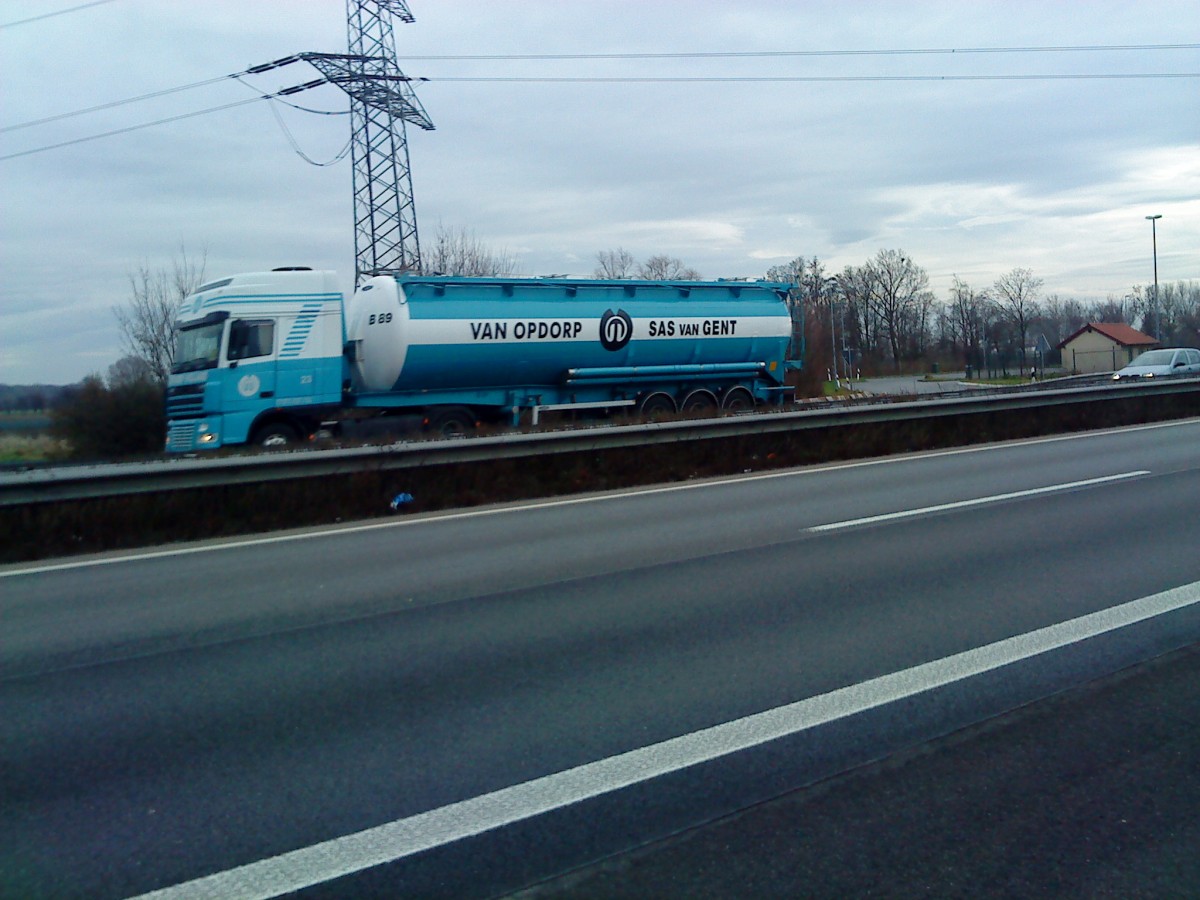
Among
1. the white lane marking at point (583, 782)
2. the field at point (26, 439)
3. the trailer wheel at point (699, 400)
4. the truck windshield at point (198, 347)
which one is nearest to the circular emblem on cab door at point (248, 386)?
the truck windshield at point (198, 347)

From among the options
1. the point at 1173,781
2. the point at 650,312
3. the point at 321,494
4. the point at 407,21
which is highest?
the point at 407,21

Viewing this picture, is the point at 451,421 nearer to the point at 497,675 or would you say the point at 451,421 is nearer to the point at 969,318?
the point at 497,675

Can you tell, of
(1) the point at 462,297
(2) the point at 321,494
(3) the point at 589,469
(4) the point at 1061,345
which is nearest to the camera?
(2) the point at 321,494

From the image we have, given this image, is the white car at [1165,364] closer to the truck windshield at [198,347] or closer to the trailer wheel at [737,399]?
the trailer wheel at [737,399]

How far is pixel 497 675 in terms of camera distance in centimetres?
596

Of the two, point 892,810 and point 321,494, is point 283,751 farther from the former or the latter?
point 321,494

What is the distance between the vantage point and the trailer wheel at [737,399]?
25.3 m

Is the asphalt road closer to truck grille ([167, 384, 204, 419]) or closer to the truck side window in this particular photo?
truck grille ([167, 384, 204, 419])

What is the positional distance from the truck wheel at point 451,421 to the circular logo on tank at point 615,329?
3.67 meters

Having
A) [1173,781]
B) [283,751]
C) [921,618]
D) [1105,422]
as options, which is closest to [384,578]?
[283,751]

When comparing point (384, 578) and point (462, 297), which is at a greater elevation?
point (462, 297)

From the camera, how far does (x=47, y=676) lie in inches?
248

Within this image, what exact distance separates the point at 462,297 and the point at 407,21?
17223 mm

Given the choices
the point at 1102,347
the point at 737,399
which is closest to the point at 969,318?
the point at 1102,347
